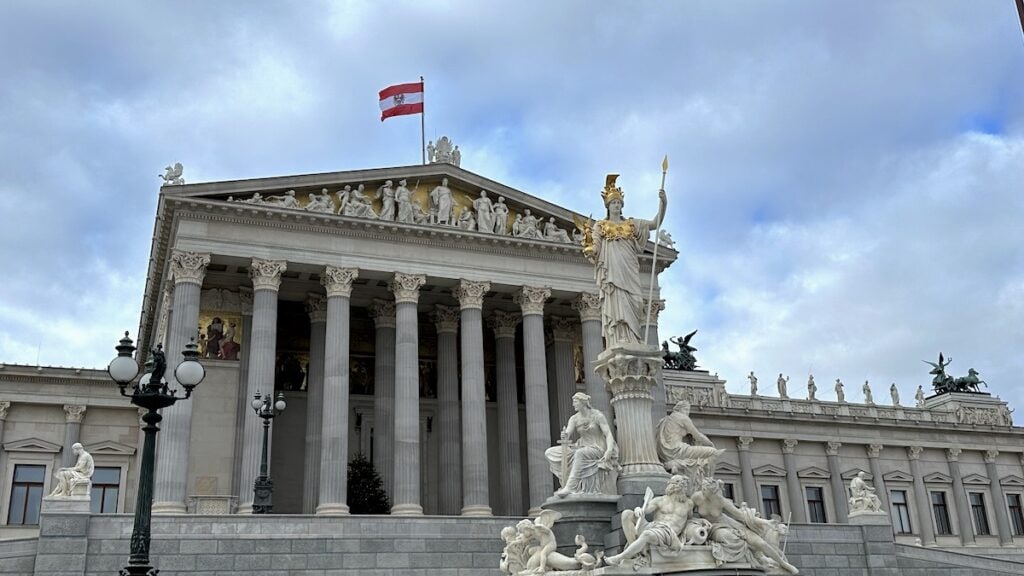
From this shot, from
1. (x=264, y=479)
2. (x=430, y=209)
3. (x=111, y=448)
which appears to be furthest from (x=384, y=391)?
(x=111, y=448)

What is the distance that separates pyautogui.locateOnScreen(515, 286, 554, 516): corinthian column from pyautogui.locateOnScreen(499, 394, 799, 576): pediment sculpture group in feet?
65.0

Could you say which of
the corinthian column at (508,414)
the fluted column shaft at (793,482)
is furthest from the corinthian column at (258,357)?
the fluted column shaft at (793,482)

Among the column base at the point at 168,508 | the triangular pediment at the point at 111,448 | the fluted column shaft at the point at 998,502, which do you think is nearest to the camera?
the column base at the point at 168,508

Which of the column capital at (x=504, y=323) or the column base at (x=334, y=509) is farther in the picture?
the column capital at (x=504, y=323)

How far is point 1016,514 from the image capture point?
2520 inches

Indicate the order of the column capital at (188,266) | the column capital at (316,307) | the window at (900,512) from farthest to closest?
the window at (900,512), the column capital at (316,307), the column capital at (188,266)

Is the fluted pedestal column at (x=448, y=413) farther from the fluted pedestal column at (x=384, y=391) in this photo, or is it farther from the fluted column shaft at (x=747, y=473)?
the fluted column shaft at (x=747, y=473)

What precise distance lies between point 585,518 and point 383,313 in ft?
86.7

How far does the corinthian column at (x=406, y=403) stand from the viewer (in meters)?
34.1

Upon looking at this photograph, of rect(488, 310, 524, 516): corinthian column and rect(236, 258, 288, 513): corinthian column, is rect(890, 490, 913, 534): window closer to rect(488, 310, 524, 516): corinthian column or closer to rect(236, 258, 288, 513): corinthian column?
rect(488, 310, 524, 516): corinthian column

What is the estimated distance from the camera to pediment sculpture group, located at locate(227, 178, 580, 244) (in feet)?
123

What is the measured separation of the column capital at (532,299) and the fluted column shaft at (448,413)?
4.08 m

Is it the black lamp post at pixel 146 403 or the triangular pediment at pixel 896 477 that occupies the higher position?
the triangular pediment at pixel 896 477

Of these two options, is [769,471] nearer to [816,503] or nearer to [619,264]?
[816,503]
